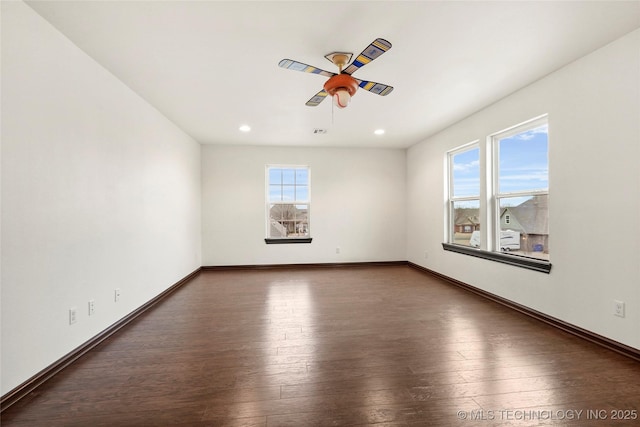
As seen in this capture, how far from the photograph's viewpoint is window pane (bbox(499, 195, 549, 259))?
3.03m

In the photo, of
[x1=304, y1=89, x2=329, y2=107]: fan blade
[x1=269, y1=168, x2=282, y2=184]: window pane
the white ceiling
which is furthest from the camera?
[x1=269, y1=168, x2=282, y2=184]: window pane

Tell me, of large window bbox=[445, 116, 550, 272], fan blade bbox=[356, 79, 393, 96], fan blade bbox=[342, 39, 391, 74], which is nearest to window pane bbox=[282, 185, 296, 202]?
large window bbox=[445, 116, 550, 272]

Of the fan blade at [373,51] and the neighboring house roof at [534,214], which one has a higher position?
the fan blade at [373,51]

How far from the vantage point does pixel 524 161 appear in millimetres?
3248

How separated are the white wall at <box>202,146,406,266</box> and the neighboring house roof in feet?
9.23

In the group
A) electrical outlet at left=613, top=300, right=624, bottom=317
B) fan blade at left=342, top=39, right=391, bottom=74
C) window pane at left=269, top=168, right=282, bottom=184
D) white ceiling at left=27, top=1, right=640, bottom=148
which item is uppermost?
white ceiling at left=27, top=1, right=640, bottom=148

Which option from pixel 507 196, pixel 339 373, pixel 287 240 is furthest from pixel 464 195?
pixel 339 373

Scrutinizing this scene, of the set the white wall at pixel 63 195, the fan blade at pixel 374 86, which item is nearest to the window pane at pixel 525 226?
the fan blade at pixel 374 86

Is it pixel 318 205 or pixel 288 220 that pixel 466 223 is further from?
pixel 288 220

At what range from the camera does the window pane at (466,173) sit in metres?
4.08

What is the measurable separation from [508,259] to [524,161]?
1.16 metres

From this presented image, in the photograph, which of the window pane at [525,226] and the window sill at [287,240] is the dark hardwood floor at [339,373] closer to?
the window pane at [525,226]

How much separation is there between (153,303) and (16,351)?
1.80 metres

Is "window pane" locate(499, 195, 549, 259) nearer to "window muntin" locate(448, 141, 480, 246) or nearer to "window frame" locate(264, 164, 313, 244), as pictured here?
"window muntin" locate(448, 141, 480, 246)
